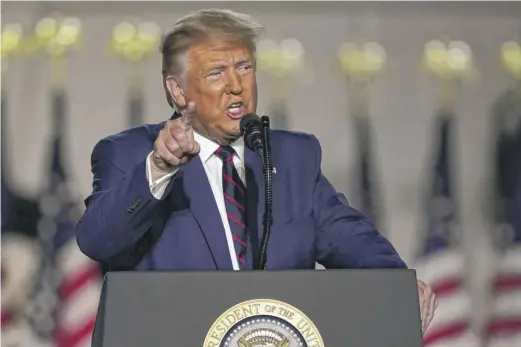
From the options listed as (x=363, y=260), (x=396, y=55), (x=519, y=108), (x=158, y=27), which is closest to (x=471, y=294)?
(x=519, y=108)

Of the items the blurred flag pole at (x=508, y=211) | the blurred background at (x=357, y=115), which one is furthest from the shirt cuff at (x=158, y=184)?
the blurred flag pole at (x=508, y=211)

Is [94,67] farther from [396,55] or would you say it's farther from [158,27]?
[396,55]

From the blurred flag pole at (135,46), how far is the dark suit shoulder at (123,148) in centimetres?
182

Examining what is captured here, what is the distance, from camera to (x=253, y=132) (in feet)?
4.86

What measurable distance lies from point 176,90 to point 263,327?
75 cm

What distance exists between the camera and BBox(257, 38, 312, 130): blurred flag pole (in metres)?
3.65

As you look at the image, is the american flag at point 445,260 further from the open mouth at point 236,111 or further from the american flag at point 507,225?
the open mouth at point 236,111

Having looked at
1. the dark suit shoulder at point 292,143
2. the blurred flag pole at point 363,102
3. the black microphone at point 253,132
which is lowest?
the black microphone at point 253,132

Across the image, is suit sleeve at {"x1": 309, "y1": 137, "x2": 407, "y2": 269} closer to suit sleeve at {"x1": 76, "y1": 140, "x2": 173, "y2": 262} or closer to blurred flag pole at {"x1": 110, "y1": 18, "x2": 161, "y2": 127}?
suit sleeve at {"x1": 76, "y1": 140, "x2": 173, "y2": 262}

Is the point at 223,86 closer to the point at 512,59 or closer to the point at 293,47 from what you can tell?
the point at 293,47

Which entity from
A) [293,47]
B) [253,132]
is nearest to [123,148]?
[253,132]

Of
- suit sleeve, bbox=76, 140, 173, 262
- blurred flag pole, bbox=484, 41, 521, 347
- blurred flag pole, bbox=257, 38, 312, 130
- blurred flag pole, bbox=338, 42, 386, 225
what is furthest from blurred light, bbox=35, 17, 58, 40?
suit sleeve, bbox=76, 140, 173, 262

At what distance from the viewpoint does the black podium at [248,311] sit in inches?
50.3

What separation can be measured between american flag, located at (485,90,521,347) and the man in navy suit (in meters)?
1.95
